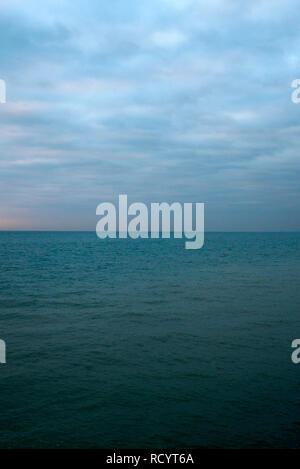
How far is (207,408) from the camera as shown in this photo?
1350cm

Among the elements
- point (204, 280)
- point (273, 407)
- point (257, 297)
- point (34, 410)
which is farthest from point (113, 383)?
point (204, 280)

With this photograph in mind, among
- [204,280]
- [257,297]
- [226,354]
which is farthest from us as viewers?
[204,280]

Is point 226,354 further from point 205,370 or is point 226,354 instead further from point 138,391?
point 138,391

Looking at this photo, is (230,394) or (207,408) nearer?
(207,408)

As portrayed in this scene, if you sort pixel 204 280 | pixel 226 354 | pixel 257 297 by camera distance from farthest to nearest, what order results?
pixel 204 280 < pixel 257 297 < pixel 226 354

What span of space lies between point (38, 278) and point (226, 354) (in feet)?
115

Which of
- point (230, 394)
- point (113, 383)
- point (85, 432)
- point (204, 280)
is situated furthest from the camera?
point (204, 280)

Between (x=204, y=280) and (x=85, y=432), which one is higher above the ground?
(x=204, y=280)

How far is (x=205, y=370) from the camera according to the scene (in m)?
16.9

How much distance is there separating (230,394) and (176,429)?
3328 mm

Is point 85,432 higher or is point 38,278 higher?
point 38,278

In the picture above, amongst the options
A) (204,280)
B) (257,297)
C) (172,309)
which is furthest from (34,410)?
(204,280)

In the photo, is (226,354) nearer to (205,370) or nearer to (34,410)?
(205,370)

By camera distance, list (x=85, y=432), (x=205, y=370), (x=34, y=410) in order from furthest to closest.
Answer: (x=205, y=370) < (x=34, y=410) < (x=85, y=432)
